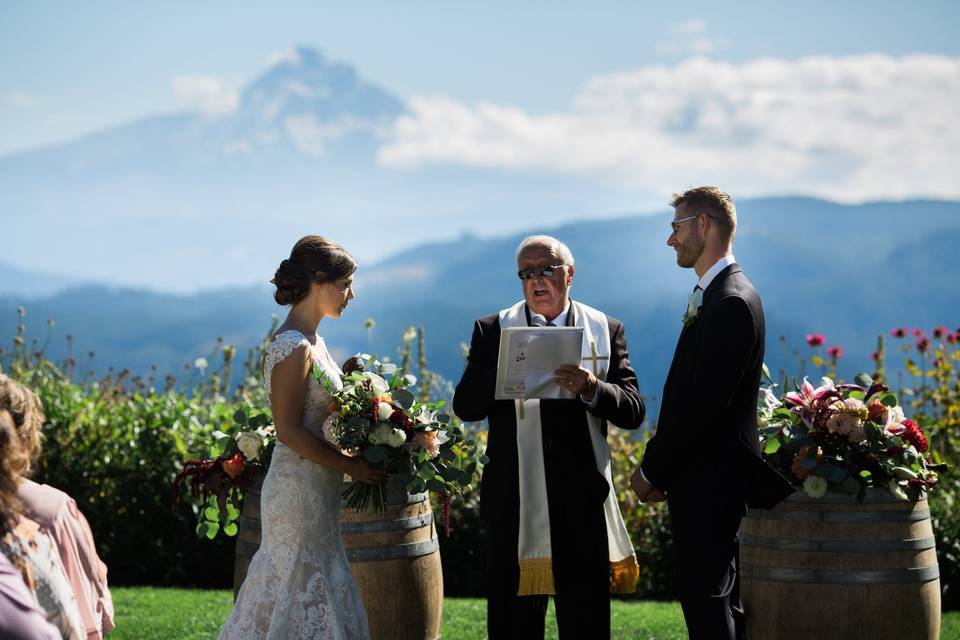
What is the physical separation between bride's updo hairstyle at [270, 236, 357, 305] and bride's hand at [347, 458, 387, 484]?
71 cm

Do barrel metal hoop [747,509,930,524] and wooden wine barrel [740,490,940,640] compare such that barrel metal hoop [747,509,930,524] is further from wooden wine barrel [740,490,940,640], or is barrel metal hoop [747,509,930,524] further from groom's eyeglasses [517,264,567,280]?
groom's eyeglasses [517,264,567,280]

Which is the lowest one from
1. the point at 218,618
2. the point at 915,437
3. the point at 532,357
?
A: the point at 218,618

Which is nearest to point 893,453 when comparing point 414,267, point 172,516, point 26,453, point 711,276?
point 711,276

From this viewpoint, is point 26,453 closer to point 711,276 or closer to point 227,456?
point 227,456

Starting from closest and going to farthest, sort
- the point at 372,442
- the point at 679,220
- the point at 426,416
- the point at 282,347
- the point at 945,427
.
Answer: the point at 282,347 < the point at 372,442 < the point at 679,220 < the point at 426,416 < the point at 945,427

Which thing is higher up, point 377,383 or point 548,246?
point 548,246

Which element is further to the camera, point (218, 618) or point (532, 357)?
point (218, 618)

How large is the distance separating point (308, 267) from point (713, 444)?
5.84 ft

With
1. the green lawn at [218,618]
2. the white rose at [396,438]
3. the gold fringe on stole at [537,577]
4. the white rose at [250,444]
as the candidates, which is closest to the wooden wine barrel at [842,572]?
the gold fringe on stole at [537,577]

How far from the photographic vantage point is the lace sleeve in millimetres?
4504

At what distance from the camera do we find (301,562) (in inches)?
183

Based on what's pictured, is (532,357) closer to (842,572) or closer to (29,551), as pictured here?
(842,572)

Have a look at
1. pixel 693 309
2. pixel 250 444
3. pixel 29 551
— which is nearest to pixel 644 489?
Result: pixel 693 309

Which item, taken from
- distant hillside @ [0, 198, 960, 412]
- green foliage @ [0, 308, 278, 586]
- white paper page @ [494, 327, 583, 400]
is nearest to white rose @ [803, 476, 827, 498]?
white paper page @ [494, 327, 583, 400]
